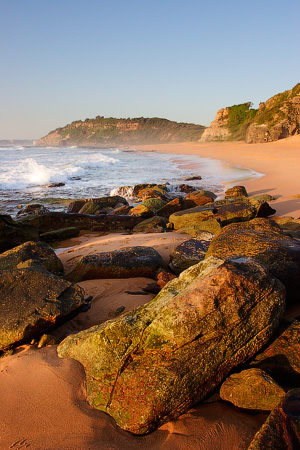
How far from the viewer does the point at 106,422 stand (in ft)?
7.08

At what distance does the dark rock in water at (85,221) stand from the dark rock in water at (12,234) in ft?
3.23

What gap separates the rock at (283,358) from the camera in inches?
95.3

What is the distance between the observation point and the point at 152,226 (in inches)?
321

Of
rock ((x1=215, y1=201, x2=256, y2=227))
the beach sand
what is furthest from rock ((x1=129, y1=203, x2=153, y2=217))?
the beach sand

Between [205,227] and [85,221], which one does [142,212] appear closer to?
[85,221]

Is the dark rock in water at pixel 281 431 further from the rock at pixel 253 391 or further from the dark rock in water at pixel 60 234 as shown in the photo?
the dark rock in water at pixel 60 234

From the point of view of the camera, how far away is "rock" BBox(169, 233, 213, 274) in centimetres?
480

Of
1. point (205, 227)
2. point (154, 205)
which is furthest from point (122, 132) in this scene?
point (205, 227)

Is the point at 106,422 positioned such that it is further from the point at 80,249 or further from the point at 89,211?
the point at 89,211

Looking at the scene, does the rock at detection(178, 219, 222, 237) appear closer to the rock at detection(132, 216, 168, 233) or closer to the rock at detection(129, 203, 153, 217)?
the rock at detection(132, 216, 168, 233)

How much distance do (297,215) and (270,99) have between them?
4637 cm

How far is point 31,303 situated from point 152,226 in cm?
519

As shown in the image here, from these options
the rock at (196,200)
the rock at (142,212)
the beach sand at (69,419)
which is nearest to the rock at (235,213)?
the rock at (142,212)

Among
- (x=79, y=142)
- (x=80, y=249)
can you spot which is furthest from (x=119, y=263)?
(x=79, y=142)
